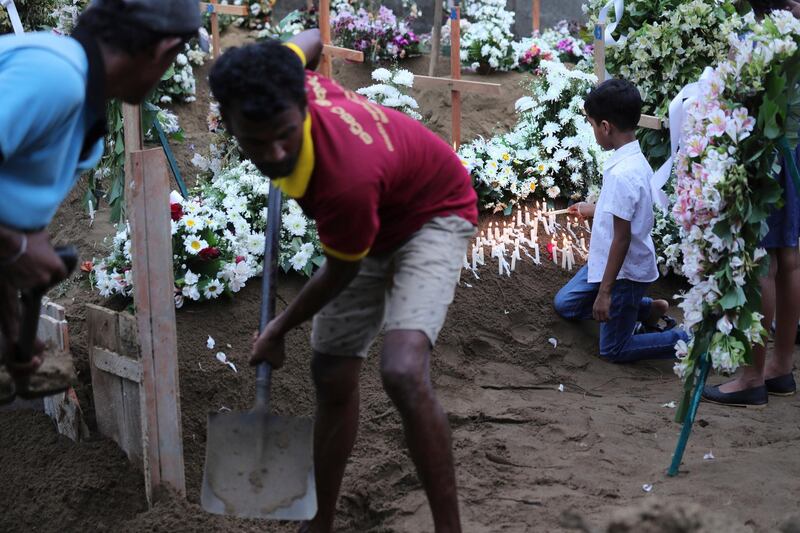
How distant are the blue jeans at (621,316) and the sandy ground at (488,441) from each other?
0.11 metres

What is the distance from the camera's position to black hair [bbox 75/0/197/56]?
227cm

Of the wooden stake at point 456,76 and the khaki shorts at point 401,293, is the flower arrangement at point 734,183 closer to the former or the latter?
the khaki shorts at point 401,293

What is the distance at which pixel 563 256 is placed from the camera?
5.80 m

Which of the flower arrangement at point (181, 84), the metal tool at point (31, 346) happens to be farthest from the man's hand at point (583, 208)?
the flower arrangement at point (181, 84)

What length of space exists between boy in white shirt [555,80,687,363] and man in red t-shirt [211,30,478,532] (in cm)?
192

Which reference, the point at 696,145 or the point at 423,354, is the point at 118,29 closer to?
the point at 423,354

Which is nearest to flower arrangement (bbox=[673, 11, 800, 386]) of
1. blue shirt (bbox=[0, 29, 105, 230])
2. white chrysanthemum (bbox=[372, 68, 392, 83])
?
blue shirt (bbox=[0, 29, 105, 230])

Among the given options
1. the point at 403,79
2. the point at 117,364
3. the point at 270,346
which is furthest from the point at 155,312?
the point at 403,79

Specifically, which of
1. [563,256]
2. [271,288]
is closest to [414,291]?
[271,288]

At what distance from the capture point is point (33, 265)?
2307mm

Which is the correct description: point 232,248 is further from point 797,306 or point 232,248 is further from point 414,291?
point 797,306

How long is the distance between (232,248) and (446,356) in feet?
4.24

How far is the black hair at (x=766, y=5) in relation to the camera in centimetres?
419

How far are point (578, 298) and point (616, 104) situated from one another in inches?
44.6
